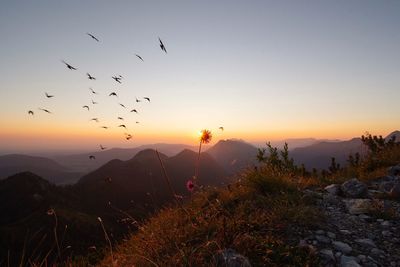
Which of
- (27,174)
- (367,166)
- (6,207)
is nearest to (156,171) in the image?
(27,174)

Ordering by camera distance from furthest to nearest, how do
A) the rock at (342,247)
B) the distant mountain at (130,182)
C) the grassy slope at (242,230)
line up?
1. the distant mountain at (130,182)
2. the rock at (342,247)
3. the grassy slope at (242,230)

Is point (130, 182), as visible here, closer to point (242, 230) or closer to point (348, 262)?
point (242, 230)

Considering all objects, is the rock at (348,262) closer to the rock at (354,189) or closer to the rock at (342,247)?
the rock at (342,247)

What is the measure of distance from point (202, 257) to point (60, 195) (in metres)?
78.4

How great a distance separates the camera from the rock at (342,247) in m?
4.97

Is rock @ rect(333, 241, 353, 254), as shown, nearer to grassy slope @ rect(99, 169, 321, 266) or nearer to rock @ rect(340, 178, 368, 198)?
grassy slope @ rect(99, 169, 321, 266)

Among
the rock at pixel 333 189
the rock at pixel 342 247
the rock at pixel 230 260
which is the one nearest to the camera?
the rock at pixel 230 260

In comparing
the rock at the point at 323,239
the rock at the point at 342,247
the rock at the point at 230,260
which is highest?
the rock at the point at 230,260

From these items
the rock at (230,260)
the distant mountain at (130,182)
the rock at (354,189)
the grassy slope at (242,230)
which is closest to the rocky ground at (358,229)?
the rock at (354,189)

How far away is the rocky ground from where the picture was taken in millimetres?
4781

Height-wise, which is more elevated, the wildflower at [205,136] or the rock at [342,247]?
the wildflower at [205,136]

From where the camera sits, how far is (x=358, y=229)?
5.76 m

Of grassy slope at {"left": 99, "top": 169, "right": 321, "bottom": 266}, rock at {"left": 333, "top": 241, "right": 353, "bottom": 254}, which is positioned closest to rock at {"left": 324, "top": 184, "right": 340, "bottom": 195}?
grassy slope at {"left": 99, "top": 169, "right": 321, "bottom": 266}

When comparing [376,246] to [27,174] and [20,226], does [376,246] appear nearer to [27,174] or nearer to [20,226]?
[20,226]
